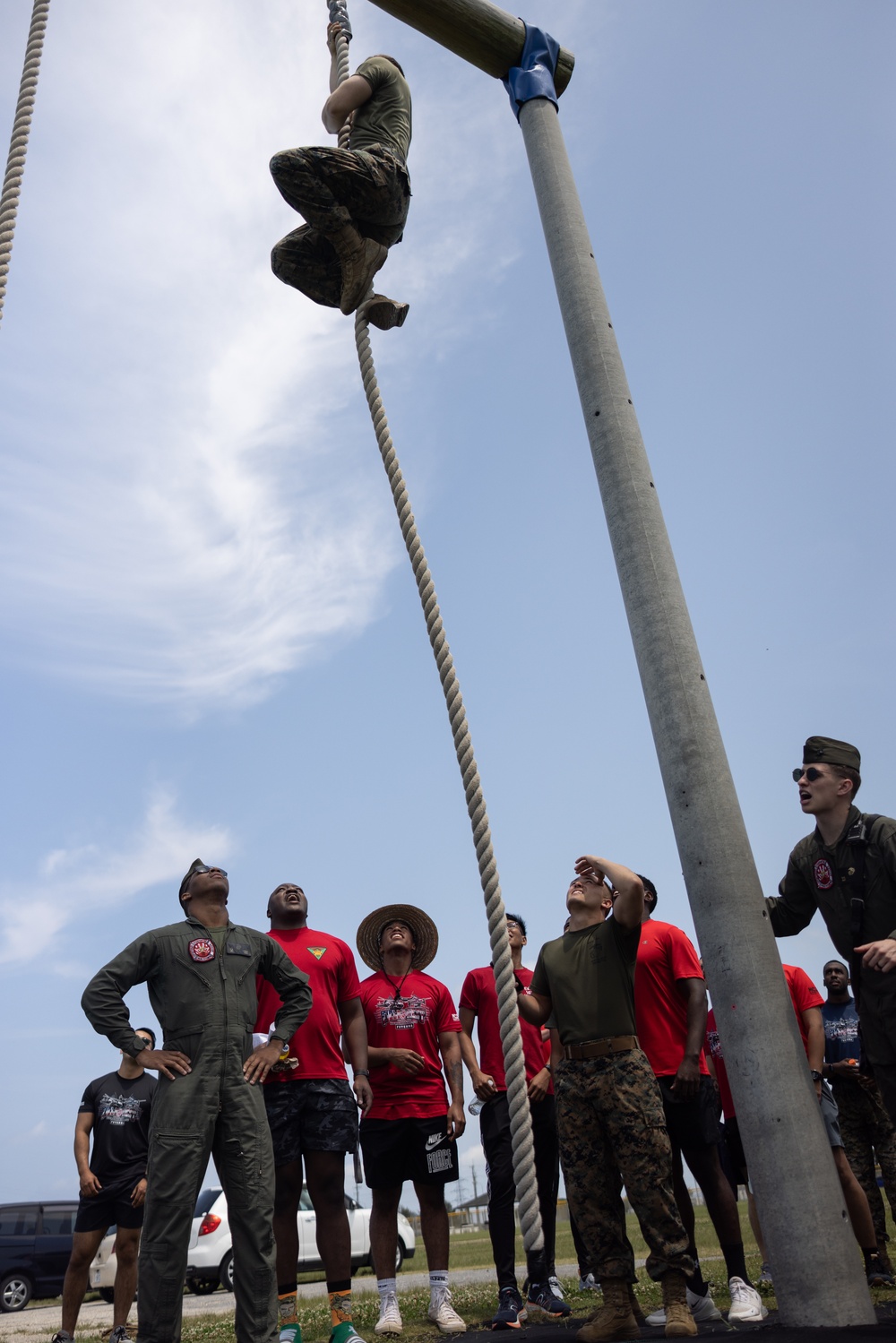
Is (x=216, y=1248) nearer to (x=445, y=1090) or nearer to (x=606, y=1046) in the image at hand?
(x=445, y=1090)

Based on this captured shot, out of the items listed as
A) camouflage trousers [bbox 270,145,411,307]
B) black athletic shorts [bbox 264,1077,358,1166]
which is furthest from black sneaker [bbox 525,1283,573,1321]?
camouflage trousers [bbox 270,145,411,307]

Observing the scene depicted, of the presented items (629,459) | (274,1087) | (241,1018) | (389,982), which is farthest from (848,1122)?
(629,459)

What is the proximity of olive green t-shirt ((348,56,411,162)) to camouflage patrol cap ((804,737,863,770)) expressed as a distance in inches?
114

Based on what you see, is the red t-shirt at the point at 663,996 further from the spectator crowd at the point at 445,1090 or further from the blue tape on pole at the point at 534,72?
the blue tape on pole at the point at 534,72

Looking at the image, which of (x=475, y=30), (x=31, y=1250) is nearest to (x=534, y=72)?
(x=475, y=30)

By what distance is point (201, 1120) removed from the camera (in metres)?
3.95

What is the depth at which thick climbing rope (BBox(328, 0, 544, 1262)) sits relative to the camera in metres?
3.35

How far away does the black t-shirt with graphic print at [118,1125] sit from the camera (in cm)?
620

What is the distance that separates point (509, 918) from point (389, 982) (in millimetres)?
889

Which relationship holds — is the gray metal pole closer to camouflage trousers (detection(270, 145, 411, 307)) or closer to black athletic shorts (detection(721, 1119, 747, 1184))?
camouflage trousers (detection(270, 145, 411, 307))

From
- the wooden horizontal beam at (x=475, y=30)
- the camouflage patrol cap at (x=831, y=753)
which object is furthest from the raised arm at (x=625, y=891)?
the wooden horizontal beam at (x=475, y=30)

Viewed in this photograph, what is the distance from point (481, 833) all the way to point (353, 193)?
2.59 m

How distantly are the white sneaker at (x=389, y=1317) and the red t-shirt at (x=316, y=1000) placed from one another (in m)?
1.03

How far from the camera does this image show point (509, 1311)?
481cm
